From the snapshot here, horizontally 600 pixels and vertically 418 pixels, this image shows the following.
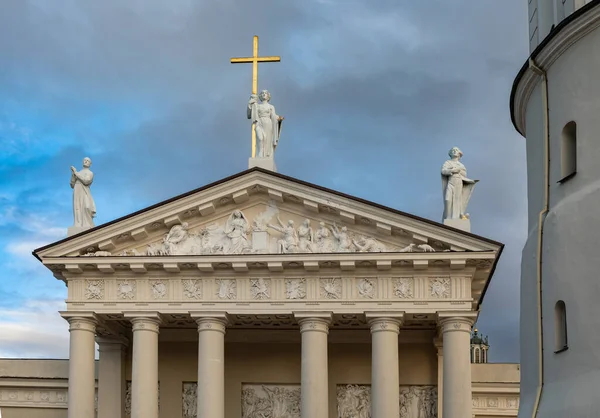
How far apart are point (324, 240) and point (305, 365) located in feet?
11.3

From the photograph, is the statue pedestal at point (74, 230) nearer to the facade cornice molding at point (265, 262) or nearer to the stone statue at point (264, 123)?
the facade cornice molding at point (265, 262)

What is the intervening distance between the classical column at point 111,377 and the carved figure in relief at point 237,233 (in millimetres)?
5000

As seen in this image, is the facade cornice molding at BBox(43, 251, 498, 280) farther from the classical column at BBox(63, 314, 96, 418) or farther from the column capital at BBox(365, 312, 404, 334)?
the classical column at BBox(63, 314, 96, 418)

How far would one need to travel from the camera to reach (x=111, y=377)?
35688mm

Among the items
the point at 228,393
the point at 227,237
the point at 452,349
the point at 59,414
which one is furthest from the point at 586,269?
the point at 59,414

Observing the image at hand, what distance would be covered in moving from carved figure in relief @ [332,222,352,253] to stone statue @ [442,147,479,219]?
2.84 metres

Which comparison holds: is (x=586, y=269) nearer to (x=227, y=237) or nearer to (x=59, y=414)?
(x=227, y=237)

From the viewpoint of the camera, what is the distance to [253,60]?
1441 inches

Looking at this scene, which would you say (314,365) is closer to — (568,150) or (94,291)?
(94,291)

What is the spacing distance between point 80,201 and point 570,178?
18.9m

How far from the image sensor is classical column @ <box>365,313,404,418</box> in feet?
106

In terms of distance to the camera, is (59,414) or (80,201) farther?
(59,414)

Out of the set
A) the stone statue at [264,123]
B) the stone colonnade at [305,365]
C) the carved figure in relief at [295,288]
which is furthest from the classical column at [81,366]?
the stone statue at [264,123]

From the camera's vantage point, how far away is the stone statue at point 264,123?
3519 centimetres
